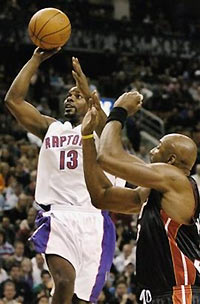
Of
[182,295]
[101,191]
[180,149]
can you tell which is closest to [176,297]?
[182,295]

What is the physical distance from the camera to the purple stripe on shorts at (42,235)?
20.8ft

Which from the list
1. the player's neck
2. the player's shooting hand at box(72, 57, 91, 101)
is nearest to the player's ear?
the player's shooting hand at box(72, 57, 91, 101)

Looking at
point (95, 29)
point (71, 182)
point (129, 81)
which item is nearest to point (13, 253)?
point (71, 182)

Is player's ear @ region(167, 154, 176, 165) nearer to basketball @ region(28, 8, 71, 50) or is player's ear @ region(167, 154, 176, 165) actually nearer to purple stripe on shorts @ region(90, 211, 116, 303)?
purple stripe on shorts @ region(90, 211, 116, 303)

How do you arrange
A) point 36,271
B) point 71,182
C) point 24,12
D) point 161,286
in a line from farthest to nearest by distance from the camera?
point 24,12, point 36,271, point 71,182, point 161,286

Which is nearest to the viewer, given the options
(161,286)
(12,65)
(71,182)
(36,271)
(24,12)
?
(161,286)

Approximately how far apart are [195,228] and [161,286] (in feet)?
1.42

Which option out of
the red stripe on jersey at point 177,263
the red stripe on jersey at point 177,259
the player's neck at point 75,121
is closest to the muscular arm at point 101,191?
the red stripe on jersey at point 177,259

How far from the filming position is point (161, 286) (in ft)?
15.8

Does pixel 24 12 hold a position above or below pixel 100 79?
above

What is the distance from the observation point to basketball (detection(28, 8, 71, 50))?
6508mm

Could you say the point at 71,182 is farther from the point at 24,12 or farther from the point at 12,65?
the point at 12,65

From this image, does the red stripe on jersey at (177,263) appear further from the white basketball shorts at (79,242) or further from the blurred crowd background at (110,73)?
the blurred crowd background at (110,73)

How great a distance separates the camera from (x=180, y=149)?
4.84 metres
